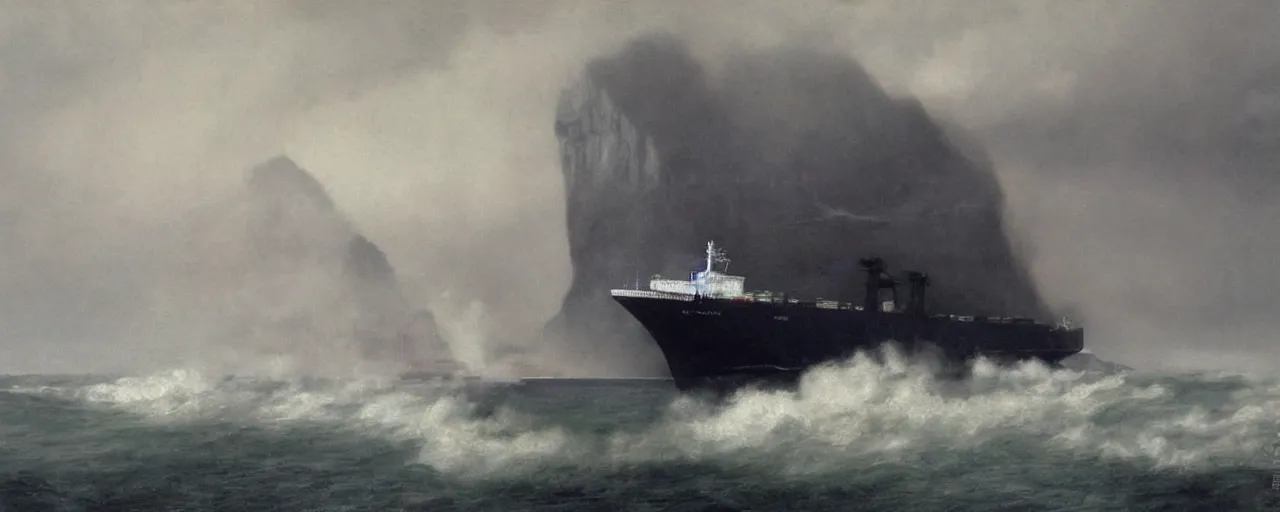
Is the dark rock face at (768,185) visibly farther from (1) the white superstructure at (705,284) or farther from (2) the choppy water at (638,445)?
(2) the choppy water at (638,445)

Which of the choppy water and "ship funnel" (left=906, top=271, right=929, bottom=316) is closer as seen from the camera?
the choppy water

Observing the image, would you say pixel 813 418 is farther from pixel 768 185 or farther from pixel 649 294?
pixel 768 185

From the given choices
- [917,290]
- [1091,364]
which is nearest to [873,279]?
[917,290]

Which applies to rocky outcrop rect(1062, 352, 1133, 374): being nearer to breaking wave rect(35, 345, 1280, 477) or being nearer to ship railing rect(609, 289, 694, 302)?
breaking wave rect(35, 345, 1280, 477)

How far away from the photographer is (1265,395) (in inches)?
331

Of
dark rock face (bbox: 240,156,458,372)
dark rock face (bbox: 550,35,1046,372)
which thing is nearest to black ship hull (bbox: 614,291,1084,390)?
dark rock face (bbox: 550,35,1046,372)

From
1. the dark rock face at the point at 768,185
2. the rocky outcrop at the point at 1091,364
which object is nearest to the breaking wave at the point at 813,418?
the rocky outcrop at the point at 1091,364

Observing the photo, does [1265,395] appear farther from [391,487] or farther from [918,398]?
[391,487]

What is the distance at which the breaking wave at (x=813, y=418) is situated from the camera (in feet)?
26.3

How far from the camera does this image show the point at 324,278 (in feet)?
30.1

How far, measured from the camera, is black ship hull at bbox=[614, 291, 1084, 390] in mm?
9367

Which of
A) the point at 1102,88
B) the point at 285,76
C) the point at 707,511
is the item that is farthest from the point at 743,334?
the point at 285,76

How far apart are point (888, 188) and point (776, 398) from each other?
2.46 meters

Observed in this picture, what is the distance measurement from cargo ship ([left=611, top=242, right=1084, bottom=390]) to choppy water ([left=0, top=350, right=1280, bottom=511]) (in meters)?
0.45
